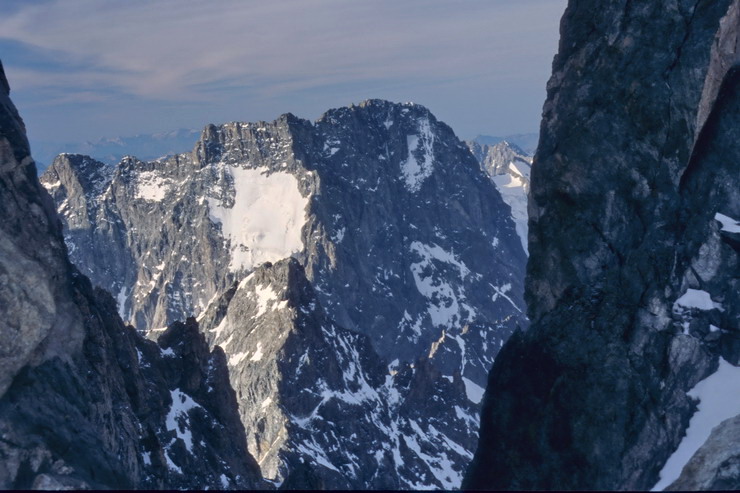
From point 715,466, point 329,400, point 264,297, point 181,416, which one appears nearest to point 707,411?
point 715,466

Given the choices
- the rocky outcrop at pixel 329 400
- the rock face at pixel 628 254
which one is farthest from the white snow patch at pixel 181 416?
the rocky outcrop at pixel 329 400

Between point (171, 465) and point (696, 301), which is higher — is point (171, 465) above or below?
below

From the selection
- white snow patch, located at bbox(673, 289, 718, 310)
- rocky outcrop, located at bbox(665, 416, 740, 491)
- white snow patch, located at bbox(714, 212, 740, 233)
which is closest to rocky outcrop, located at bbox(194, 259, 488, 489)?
white snow patch, located at bbox(673, 289, 718, 310)

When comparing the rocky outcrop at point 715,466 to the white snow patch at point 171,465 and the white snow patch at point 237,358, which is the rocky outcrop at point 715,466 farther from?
the white snow patch at point 237,358

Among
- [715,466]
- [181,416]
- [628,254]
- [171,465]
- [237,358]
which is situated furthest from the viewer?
[237,358]

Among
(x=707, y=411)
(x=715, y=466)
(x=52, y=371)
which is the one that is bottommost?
(x=715, y=466)

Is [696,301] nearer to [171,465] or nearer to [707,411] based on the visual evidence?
[707,411]
